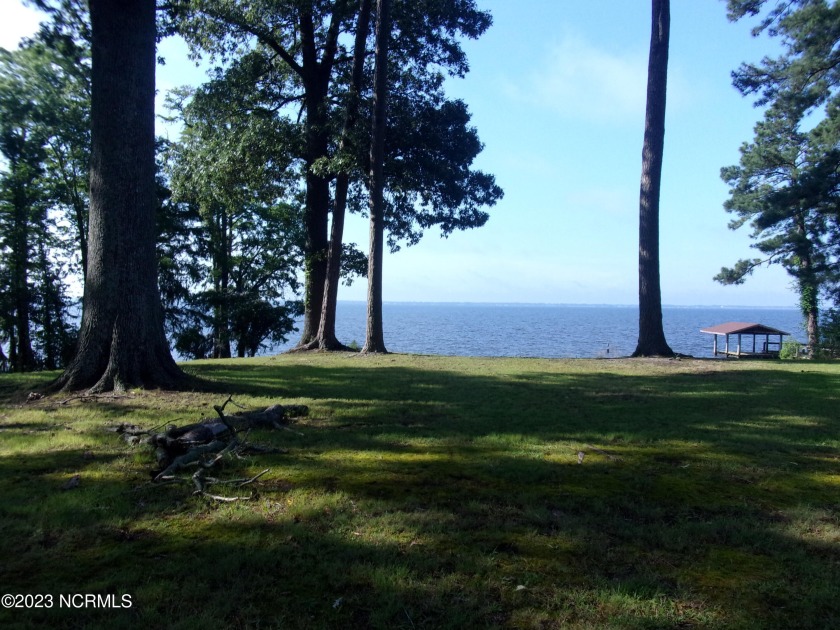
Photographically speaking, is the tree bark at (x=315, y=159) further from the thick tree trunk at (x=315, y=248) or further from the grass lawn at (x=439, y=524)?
the grass lawn at (x=439, y=524)

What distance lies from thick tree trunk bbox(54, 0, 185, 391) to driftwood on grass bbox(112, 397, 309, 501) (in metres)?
2.20

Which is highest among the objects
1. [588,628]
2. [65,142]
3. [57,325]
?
[65,142]

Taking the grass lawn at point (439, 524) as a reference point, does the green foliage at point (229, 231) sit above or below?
above

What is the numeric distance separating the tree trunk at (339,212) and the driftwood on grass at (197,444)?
1161 cm

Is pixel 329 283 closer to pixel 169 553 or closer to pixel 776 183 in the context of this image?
pixel 169 553

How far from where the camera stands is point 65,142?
83.8ft

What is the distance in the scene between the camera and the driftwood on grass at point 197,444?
14.8ft

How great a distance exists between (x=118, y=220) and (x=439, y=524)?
20.7ft

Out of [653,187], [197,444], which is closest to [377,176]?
[653,187]

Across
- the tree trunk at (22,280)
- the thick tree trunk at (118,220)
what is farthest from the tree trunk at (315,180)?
the tree trunk at (22,280)

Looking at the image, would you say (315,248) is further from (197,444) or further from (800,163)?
(800,163)

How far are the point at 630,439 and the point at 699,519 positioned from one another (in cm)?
218

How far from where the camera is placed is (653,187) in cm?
1501

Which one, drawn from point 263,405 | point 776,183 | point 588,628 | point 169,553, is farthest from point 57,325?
point 776,183
